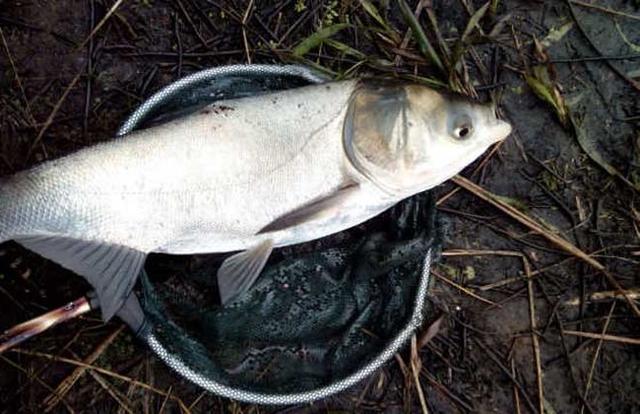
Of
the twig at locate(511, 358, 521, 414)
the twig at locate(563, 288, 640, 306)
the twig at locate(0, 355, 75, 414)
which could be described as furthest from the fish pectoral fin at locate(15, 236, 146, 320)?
the twig at locate(563, 288, 640, 306)

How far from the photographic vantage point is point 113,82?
9.79ft

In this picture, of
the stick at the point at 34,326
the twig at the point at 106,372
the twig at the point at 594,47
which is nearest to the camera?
the stick at the point at 34,326

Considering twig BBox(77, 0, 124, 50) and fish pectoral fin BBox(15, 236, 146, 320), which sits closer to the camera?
fish pectoral fin BBox(15, 236, 146, 320)

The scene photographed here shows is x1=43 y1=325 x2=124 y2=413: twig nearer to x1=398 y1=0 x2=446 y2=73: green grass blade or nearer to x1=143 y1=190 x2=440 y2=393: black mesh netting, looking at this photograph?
x1=143 y1=190 x2=440 y2=393: black mesh netting

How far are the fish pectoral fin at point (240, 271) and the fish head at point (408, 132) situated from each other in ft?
1.60

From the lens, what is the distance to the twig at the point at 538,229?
119 inches

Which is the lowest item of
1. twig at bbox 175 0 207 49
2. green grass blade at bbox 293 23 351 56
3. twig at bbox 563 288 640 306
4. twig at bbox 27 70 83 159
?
twig at bbox 563 288 640 306

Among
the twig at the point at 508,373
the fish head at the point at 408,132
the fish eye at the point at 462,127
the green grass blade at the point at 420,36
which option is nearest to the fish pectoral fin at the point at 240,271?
the fish head at the point at 408,132

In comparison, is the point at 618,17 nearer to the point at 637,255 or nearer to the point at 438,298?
the point at 637,255

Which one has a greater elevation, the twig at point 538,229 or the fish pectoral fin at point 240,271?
the fish pectoral fin at point 240,271

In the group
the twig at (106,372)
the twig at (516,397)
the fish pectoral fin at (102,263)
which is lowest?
the twig at (516,397)

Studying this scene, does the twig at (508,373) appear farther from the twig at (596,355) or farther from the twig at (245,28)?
the twig at (245,28)

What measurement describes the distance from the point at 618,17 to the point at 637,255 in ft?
3.89

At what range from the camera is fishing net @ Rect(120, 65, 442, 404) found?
103 inches
